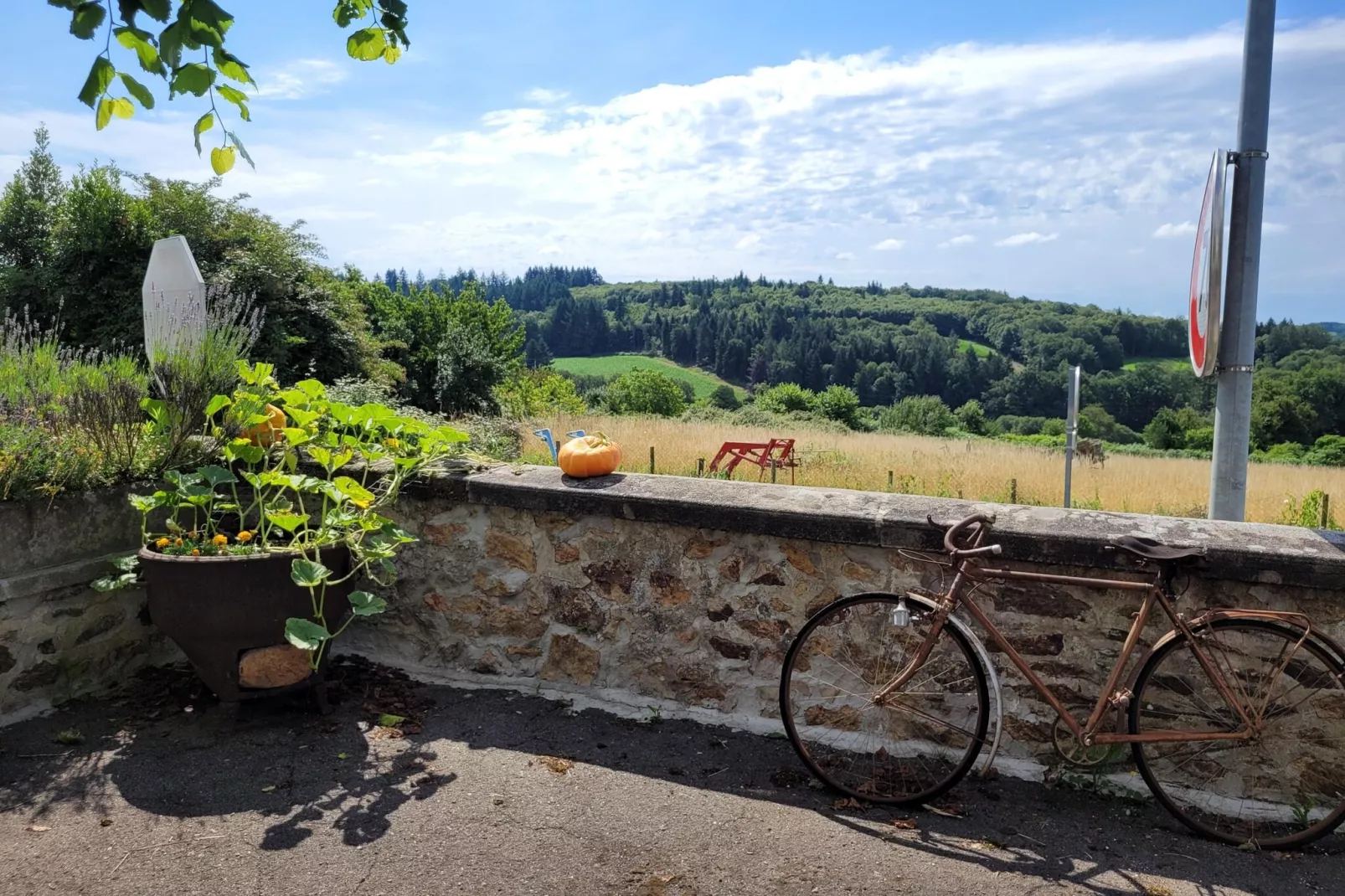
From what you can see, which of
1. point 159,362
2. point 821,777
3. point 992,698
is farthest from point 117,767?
point 992,698

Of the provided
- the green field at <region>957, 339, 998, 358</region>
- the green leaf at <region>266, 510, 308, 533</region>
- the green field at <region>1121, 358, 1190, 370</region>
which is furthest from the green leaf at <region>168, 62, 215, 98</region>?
the green field at <region>957, 339, 998, 358</region>

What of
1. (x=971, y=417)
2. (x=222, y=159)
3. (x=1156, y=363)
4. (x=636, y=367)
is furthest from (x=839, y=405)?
(x=222, y=159)

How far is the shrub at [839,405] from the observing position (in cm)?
4234

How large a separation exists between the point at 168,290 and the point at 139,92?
3.40m

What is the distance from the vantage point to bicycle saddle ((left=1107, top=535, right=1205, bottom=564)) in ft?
8.96

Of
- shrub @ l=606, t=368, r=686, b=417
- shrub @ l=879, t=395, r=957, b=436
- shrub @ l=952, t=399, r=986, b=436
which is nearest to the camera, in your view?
shrub @ l=606, t=368, r=686, b=417

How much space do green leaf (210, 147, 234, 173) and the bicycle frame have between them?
95.5 inches

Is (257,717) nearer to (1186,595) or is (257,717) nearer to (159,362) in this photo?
(159,362)

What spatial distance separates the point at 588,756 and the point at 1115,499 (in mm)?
11288

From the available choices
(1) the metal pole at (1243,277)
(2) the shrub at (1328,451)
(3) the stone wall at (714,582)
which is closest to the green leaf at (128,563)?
(3) the stone wall at (714,582)

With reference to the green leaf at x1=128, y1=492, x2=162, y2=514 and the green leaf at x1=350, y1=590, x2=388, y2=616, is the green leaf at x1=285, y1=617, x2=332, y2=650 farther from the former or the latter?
the green leaf at x1=128, y1=492, x2=162, y2=514

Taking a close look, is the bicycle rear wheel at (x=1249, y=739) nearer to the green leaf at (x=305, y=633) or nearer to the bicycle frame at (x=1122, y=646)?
the bicycle frame at (x=1122, y=646)

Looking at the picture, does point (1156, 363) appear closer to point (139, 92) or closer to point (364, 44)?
point (364, 44)

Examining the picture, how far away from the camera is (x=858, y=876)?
8.24ft
